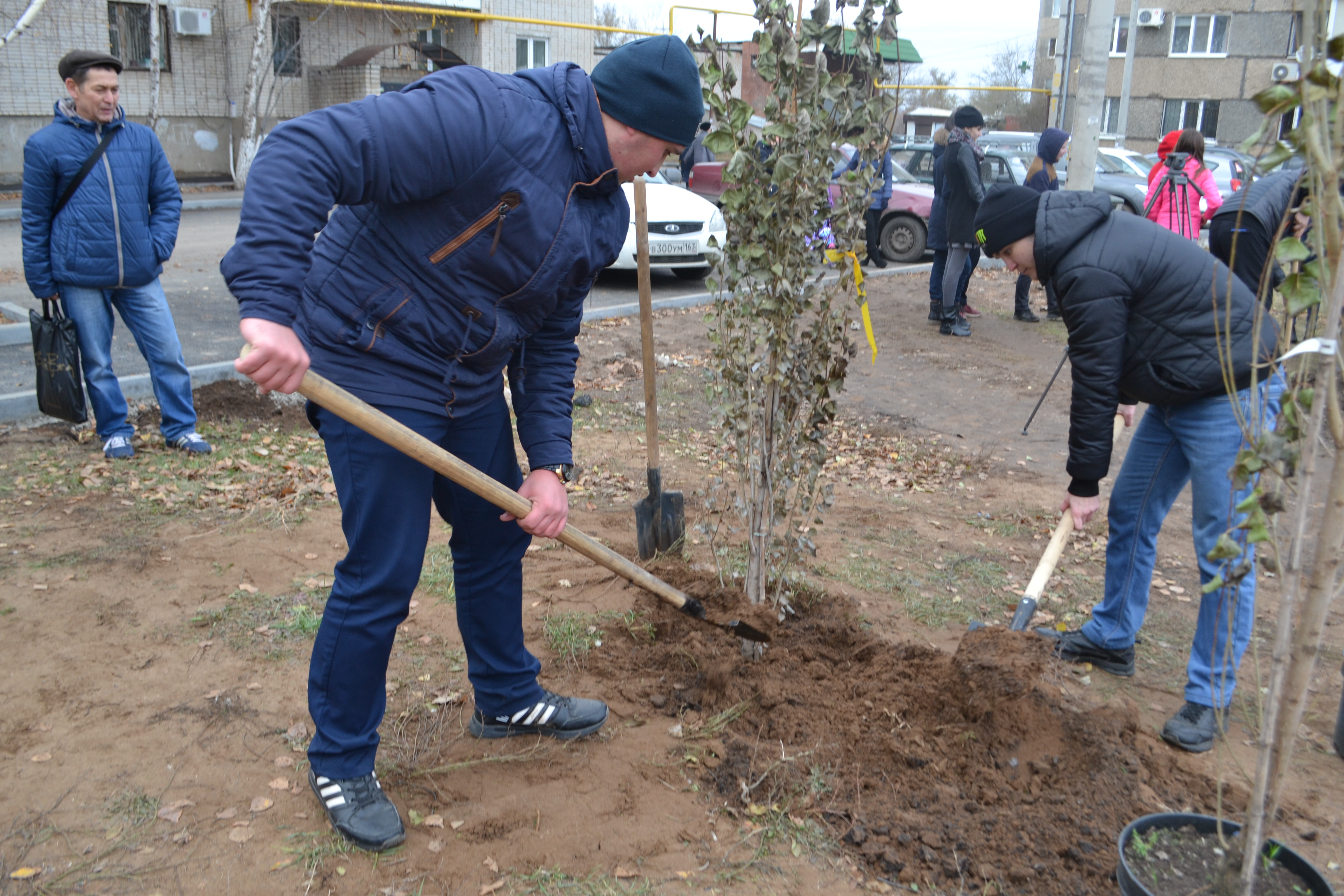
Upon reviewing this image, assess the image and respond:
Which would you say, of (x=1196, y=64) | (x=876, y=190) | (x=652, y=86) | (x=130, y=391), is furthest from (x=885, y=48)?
(x=1196, y=64)

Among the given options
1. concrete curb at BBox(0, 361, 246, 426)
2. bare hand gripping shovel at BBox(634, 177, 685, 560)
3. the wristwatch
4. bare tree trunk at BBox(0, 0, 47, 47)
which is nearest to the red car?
bare tree trunk at BBox(0, 0, 47, 47)

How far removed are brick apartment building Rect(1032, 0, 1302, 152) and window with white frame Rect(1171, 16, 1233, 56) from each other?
3 centimetres

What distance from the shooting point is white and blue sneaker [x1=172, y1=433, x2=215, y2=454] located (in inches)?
223

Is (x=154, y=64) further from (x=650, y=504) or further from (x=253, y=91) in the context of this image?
(x=650, y=504)

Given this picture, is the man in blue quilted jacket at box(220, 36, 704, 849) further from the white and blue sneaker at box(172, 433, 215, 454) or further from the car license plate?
the car license plate

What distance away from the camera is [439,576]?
13.9 ft

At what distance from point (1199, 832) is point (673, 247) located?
9437 mm

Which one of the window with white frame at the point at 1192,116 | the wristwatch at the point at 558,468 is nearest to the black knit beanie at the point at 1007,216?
the wristwatch at the point at 558,468

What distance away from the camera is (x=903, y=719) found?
3.15 metres

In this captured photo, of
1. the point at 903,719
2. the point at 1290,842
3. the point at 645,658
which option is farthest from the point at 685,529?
the point at 1290,842

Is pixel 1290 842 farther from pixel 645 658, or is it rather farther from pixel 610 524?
pixel 610 524

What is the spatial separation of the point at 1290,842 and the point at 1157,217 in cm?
599

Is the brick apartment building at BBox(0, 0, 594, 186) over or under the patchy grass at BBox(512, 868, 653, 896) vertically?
over

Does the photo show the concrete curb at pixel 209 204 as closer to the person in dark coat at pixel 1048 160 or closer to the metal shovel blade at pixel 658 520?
the person in dark coat at pixel 1048 160
